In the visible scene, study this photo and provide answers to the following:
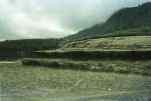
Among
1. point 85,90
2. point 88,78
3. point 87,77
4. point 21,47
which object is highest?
point 85,90

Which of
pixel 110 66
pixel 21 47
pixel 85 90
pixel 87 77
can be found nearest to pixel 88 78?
pixel 87 77

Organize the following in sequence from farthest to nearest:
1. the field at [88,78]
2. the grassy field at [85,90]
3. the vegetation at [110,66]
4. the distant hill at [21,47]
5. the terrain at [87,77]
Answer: the distant hill at [21,47]
the vegetation at [110,66]
the terrain at [87,77]
the field at [88,78]
the grassy field at [85,90]

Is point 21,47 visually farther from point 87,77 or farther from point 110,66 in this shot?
point 87,77

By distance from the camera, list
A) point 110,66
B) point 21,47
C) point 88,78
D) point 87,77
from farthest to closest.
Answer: point 21,47 < point 110,66 < point 87,77 < point 88,78

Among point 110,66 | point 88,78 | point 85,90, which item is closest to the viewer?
point 85,90

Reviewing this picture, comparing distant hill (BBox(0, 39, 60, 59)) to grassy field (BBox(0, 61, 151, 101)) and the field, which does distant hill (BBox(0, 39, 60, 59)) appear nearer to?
the field

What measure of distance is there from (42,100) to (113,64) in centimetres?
3280

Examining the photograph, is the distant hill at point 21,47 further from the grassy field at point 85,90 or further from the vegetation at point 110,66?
the grassy field at point 85,90

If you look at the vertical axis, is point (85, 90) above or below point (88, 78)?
above

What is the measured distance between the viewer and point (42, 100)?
3134 centimetres

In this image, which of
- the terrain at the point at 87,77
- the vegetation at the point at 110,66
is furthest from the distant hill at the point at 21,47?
the vegetation at the point at 110,66

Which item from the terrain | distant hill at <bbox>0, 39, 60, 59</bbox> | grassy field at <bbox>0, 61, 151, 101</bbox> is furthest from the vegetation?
distant hill at <bbox>0, 39, 60, 59</bbox>

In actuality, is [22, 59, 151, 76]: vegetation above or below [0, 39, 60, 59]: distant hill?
above

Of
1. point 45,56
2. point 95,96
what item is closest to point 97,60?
point 45,56
